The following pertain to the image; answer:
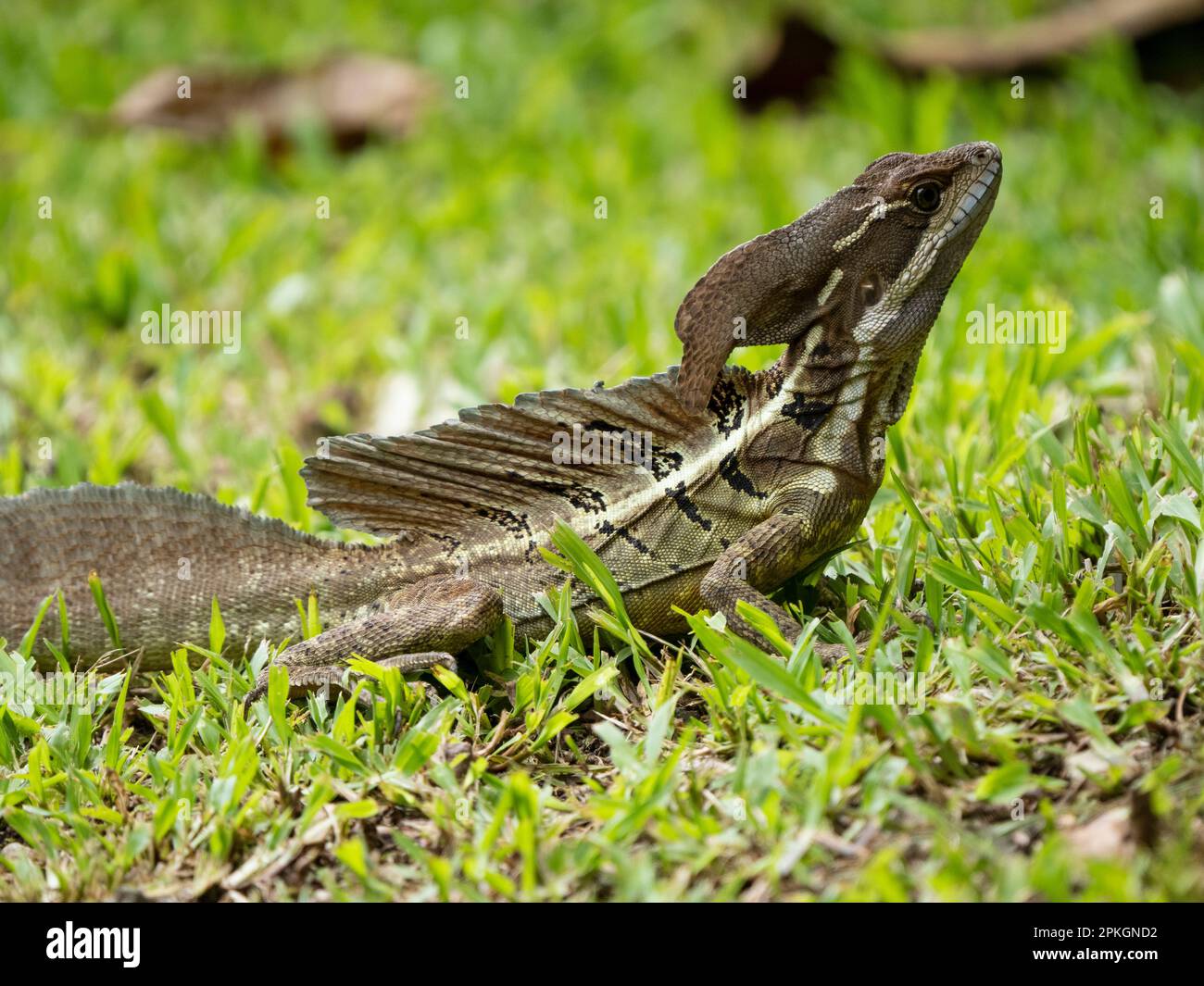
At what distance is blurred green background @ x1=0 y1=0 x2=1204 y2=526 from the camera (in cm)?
568

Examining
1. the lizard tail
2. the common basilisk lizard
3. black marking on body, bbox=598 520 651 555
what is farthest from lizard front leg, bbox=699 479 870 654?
the lizard tail

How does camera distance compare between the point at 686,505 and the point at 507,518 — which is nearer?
the point at 686,505

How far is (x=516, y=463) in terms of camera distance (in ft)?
13.8

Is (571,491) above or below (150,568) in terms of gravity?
above

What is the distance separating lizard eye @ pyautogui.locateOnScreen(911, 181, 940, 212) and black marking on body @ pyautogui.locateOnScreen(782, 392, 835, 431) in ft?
2.10

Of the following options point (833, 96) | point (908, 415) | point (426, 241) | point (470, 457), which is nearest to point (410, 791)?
point (470, 457)

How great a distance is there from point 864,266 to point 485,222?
4.22 meters

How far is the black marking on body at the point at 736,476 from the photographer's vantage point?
405 cm

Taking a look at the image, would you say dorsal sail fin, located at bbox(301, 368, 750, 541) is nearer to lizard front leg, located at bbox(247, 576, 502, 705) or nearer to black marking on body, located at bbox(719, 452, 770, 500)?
black marking on body, located at bbox(719, 452, 770, 500)

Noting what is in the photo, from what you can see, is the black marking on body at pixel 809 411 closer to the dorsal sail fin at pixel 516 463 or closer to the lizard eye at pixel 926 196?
the dorsal sail fin at pixel 516 463

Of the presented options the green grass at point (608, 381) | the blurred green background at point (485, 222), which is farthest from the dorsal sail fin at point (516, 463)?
Result: the blurred green background at point (485, 222)

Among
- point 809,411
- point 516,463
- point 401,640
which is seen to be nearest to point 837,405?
point 809,411

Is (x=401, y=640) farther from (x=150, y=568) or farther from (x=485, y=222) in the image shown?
(x=485, y=222)

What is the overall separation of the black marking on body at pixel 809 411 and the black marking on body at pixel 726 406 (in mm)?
154
